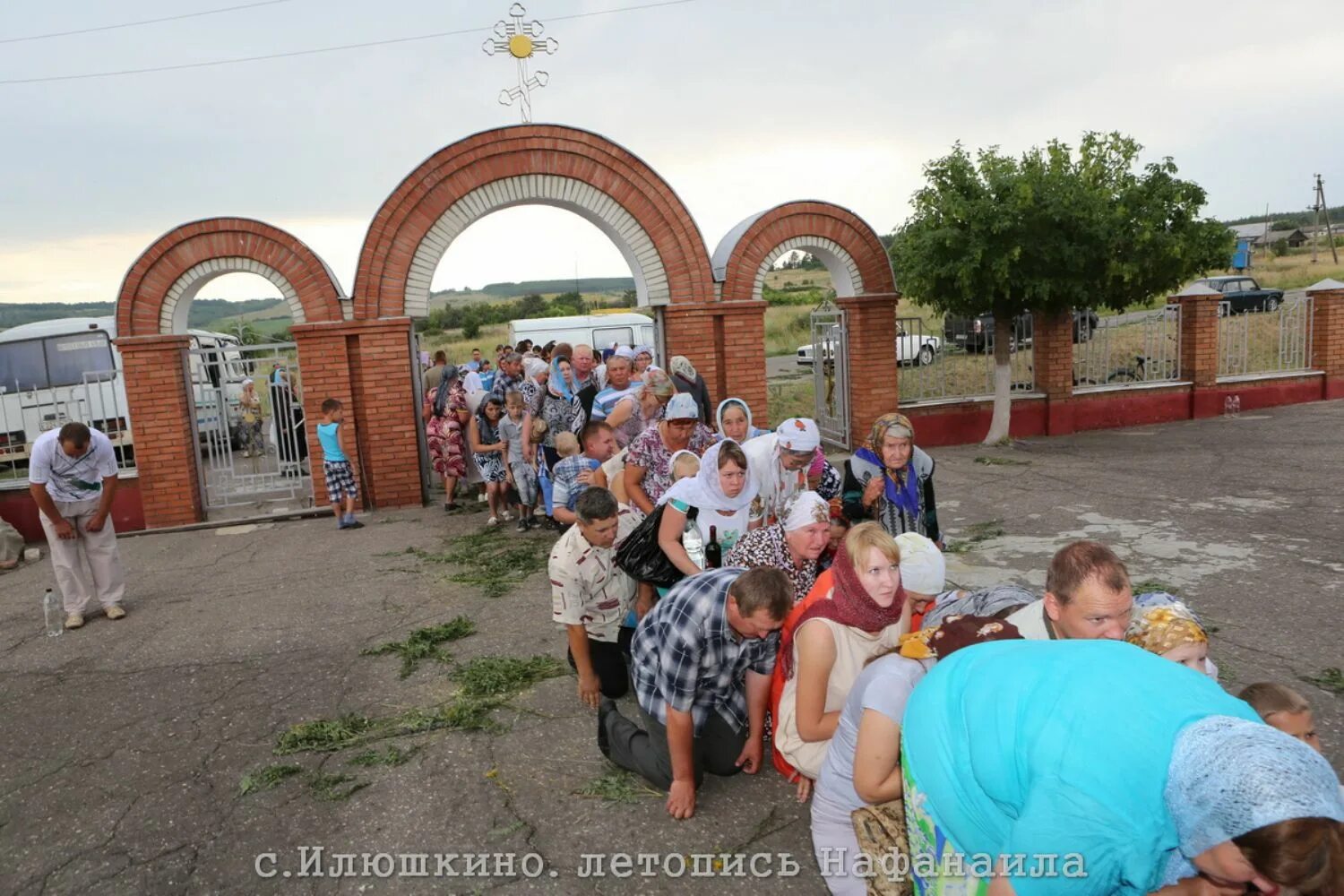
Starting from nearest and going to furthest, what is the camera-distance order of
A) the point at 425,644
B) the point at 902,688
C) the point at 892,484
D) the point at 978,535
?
the point at 902,688 < the point at 892,484 < the point at 425,644 < the point at 978,535

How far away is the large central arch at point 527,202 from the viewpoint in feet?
35.2

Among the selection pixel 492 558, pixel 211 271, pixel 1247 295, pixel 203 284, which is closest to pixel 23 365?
pixel 203 284

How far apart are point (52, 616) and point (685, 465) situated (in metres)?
5.34

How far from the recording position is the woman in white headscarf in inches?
187

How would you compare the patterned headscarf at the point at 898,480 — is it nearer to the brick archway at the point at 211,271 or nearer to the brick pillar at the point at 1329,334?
the brick archway at the point at 211,271

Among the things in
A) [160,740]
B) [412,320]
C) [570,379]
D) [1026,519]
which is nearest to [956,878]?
[160,740]

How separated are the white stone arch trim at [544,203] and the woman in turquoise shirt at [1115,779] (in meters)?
9.76

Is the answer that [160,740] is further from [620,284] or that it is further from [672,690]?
[620,284]

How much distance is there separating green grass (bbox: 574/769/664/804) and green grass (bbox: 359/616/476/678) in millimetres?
1940

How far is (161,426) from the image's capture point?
34.8ft

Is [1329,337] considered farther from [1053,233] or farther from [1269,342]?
[1053,233]

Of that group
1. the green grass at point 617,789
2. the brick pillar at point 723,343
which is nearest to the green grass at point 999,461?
the brick pillar at point 723,343

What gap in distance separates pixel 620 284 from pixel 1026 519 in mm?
96728

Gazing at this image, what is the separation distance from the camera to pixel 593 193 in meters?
11.3
